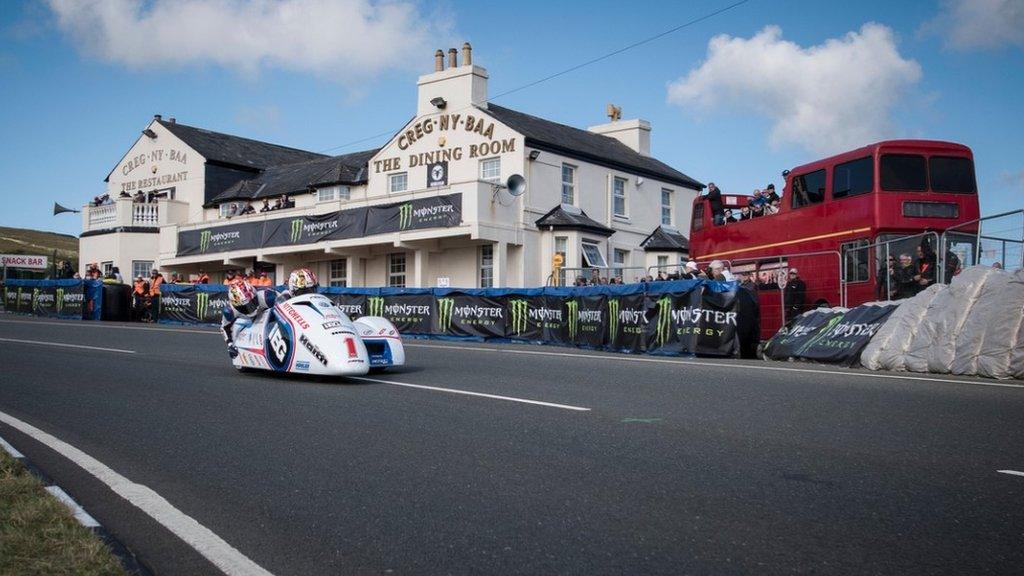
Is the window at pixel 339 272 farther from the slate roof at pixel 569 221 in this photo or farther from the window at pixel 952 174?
the window at pixel 952 174

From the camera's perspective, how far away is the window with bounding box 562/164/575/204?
34531mm

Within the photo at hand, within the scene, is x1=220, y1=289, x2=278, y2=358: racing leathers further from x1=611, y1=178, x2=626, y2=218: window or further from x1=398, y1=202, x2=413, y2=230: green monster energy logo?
x1=611, y1=178, x2=626, y2=218: window

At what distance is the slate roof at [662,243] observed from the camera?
36812 mm

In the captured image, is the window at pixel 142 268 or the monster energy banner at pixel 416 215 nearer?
the monster energy banner at pixel 416 215

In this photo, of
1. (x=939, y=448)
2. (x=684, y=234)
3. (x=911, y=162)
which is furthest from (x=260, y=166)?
(x=939, y=448)

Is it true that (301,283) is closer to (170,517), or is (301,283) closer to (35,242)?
(170,517)

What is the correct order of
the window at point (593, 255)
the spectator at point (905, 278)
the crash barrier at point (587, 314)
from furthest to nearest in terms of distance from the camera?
the window at point (593, 255) < the crash barrier at point (587, 314) < the spectator at point (905, 278)

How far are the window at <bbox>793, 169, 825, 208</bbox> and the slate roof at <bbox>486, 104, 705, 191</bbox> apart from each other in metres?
13.4

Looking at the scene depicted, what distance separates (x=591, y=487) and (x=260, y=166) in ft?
146

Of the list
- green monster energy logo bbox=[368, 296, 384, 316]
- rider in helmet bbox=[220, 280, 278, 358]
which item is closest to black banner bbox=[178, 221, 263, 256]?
green monster energy logo bbox=[368, 296, 384, 316]

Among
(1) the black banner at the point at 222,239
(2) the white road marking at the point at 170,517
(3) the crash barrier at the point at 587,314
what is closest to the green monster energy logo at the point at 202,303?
(3) the crash barrier at the point at 587,314

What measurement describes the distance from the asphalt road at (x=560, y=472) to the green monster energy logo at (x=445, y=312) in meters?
12.9

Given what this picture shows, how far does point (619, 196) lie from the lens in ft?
120

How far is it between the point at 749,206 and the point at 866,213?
4.78 metres
